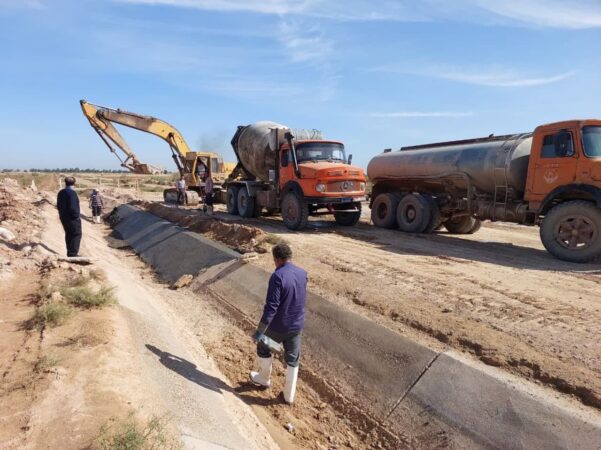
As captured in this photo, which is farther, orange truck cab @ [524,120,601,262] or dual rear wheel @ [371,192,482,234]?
dual rear wheel @ [371,192,482,234]

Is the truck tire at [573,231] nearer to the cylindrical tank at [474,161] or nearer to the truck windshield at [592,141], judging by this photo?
the truck windshield at [592,141]

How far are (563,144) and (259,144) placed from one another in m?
10.0

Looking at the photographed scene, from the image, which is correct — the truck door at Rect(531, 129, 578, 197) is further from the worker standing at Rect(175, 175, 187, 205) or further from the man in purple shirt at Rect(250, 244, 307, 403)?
the worker standing at Rect(175, 175, 187, 205)

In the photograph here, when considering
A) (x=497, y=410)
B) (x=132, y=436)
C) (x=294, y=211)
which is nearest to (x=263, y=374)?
(x=132, y=436)

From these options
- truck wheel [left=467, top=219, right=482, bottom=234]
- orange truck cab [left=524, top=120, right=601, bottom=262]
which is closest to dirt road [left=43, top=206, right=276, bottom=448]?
orange truck cab [left=524, top=120, right=601, bottom=262]

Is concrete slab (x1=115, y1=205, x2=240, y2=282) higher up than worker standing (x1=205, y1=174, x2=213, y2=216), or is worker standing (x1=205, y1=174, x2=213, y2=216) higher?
worker standing (x1=205, y1=174, x2=213, y2=216)

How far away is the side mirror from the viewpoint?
9336mm

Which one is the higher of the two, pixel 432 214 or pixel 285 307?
pixel 432 214

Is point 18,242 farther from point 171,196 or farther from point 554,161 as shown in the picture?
point 171,196

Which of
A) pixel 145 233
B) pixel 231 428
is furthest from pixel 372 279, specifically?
pixel 145 233

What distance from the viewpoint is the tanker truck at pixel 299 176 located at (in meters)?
13.2

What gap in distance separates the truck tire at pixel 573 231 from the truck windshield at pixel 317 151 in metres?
6.65

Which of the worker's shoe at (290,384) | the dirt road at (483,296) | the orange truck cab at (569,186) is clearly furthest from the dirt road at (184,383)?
the orange truck cab at (569,186)

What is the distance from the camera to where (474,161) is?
1138cm
